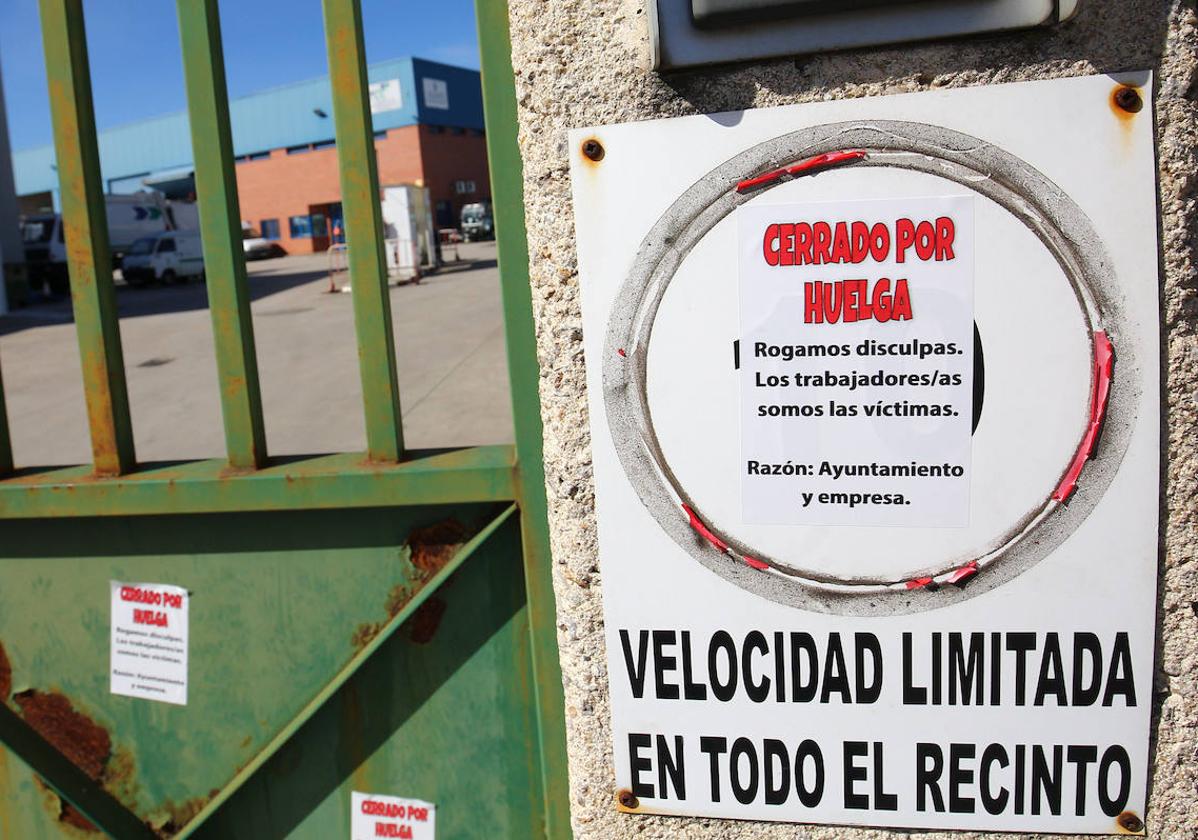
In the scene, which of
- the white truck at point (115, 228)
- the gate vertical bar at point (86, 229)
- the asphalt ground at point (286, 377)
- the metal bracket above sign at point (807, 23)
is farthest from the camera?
the white truck at point (115, 228)

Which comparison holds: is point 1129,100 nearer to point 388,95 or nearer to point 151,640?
point 151,640

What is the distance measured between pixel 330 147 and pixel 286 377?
33.3 metres

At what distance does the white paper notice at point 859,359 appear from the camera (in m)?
1.14

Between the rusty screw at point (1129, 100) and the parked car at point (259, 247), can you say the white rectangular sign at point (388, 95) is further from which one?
the rusty screw at point (1129, 100)

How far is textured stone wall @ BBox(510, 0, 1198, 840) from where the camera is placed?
3.59 ft

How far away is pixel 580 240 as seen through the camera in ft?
4.04

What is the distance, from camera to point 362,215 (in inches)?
55.3

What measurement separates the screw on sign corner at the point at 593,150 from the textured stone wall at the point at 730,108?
0.09 feet

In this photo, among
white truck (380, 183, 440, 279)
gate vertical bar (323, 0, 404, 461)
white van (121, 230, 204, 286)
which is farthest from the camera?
white van (121, 230, 204, 286)

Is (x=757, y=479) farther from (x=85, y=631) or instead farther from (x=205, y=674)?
(x=85, y=631)

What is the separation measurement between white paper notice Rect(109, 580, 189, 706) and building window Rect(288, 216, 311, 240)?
133 ft

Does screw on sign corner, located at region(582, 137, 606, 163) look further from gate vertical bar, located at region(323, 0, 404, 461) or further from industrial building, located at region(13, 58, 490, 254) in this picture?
industrial building, located at region(13, 58, 490, 254)

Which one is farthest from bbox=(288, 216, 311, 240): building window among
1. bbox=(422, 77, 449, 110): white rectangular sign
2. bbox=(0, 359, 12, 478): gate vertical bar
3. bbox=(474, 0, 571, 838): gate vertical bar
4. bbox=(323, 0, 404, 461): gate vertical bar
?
bbox=(474, 0, 571, 838): gate vertical bar

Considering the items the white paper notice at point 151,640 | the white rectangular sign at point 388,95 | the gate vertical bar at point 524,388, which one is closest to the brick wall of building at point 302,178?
the white rectangular sign at point 388,95
